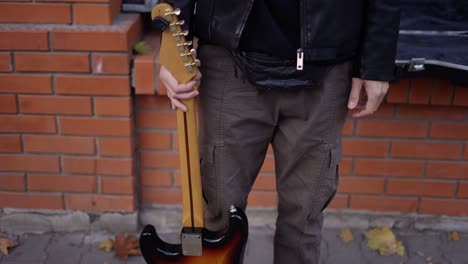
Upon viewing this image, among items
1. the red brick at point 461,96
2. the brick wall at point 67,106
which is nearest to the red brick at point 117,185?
the brick wall at point 67,106

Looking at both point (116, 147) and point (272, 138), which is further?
point (116, 147)

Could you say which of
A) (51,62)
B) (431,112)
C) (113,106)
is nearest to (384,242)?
(431,112)

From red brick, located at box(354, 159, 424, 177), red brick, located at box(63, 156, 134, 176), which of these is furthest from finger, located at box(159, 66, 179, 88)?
red brick, located at box(354, 159, 424, 177)

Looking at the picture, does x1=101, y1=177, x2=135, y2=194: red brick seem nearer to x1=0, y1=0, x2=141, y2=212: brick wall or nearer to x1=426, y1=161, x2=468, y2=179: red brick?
x1=0, y1=0, x2=141, y2=212: brick wall

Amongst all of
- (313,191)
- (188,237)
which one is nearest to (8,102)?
(188,237)

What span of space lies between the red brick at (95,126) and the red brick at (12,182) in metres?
0.34

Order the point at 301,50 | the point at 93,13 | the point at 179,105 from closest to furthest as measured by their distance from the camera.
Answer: the point at 301,50
the point at 179,105
the point at 93,13

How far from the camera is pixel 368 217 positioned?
3055 mm

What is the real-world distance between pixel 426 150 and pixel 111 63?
153 centimetres

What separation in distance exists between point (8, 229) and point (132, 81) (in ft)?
3.25

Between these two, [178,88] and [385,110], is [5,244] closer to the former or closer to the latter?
[178,88]

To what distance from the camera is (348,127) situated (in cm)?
288

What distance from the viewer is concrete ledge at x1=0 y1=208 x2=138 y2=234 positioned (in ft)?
9.70

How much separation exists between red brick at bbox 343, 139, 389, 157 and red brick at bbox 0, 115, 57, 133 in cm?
138
